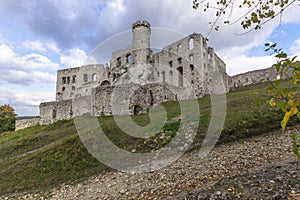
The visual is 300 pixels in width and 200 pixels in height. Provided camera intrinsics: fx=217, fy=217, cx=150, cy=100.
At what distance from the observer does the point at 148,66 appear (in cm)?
4009

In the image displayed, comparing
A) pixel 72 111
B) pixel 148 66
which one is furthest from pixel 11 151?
pixel 148 66

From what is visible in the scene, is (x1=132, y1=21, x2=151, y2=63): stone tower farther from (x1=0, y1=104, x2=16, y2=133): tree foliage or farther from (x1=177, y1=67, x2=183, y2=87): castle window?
(x1=0, y1=104, x2=16, y2=133): tree foliage

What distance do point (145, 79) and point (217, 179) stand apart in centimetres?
3016

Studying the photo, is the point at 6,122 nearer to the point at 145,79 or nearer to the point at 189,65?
the point at 145,79

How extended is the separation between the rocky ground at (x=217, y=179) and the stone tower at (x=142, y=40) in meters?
34.4

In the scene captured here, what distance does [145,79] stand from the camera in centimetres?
3581

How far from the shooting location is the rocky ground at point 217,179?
16.8ft

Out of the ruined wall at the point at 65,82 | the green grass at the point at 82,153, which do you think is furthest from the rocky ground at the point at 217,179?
the ruined wall at the point at 65,82

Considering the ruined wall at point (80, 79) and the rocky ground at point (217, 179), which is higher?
the ruined wall at point (80, 79)

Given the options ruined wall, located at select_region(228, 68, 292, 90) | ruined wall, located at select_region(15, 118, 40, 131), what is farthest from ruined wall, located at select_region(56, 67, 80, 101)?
ruined wall, located at select_region(228, 68, 292, 90)

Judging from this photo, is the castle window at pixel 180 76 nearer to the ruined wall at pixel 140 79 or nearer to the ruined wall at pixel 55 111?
the ruined wall at pixel 140 79

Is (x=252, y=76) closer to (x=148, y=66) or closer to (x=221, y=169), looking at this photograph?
→ (x=148, y=66)

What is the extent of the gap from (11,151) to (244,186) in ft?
54.7

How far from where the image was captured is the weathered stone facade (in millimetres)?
22984
